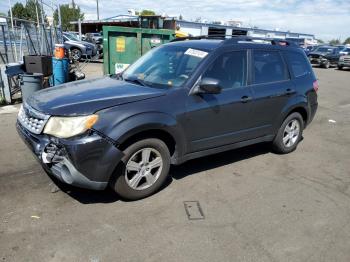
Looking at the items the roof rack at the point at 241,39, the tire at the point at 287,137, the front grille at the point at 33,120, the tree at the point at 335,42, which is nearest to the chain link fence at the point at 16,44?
the front grille at the point at 33,120

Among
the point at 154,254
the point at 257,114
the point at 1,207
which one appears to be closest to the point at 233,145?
the point at 257,114

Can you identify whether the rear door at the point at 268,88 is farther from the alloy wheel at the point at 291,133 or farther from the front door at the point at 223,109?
the alloy wheel at the point at 291,133

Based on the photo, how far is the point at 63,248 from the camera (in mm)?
2965

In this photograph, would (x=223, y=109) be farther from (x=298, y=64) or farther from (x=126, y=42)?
(x=126, y=42)

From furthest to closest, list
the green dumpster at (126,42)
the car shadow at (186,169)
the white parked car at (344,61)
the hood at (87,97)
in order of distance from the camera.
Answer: the white parked car at (344,61) < the green dumpster at (126,42) < the car shadow at (186,169) < the hood at (87,97)

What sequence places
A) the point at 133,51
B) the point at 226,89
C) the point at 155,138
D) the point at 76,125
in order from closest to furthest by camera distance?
the point at 76,125, the point at 155,138, the point at 226,89, the point at 133,51

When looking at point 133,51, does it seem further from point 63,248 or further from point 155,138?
point 63,248

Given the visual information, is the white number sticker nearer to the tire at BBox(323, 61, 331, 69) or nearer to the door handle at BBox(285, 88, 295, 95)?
the door handle at BBox(285, 88, 295, 95)

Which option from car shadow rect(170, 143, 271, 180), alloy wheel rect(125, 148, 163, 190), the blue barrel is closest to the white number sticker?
alloy wheel rect(125, 148, 163, 190)

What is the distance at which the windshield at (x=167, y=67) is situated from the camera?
166 inches

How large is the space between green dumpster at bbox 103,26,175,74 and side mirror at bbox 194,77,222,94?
6.63m

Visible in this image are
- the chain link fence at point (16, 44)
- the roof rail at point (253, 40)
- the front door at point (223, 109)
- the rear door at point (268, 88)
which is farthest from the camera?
the chain link fence at point (16, 44)

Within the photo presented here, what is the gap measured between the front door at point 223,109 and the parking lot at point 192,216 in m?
0.57

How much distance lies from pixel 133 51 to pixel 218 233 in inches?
315
